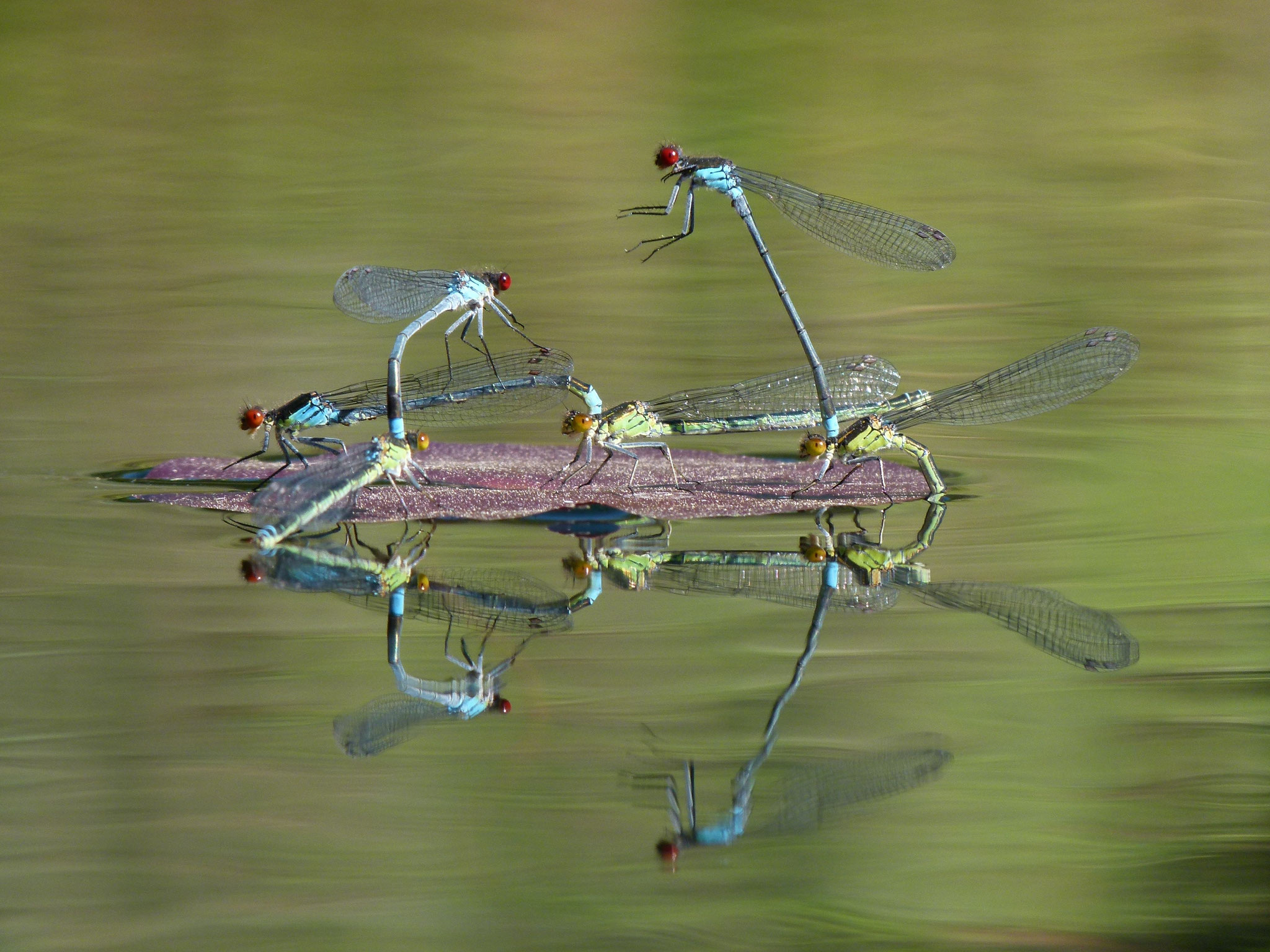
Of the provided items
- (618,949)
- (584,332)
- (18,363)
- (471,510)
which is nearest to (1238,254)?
(584,332)

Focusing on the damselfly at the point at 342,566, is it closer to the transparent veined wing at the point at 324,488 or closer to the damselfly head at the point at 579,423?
the transparent veined wing at the point at 324,488

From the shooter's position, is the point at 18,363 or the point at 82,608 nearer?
the point at 82,608

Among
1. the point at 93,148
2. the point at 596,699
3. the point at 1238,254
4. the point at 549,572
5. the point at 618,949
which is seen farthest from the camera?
the point at 93,148

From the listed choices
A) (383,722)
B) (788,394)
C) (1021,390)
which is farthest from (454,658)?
(1021,390)

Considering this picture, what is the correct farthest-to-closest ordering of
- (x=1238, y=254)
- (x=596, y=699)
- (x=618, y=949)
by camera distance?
1. (x=1238, y=254)
2. (x=596, y=699)
3. (x=618, y=949)

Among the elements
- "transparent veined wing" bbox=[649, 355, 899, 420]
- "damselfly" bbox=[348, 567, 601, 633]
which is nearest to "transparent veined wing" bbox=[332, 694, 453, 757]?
"damselfly" bbox=[348, 567, 601, 633]

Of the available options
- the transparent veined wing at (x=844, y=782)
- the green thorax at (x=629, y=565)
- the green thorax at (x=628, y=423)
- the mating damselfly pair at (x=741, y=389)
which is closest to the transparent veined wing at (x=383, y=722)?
the transparent veined wing at (x=844, y=782)

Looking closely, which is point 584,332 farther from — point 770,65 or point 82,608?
point 770,65
